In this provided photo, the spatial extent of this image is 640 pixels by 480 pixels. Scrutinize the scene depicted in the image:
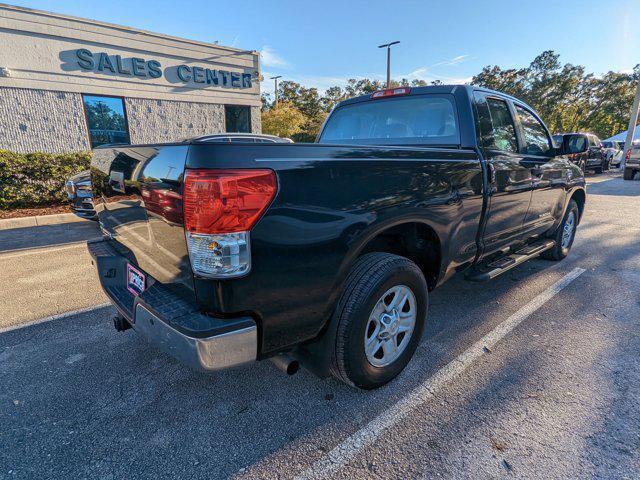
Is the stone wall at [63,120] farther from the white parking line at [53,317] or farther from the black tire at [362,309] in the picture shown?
the black tire at [362,309]

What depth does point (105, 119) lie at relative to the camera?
1225cm

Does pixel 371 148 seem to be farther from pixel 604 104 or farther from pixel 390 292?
pixel 604 104

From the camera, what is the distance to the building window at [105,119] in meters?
11.9

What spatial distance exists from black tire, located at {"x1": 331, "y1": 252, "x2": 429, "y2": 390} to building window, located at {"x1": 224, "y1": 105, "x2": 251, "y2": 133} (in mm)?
14726

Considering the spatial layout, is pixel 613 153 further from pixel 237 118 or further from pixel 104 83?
pixel 104 83

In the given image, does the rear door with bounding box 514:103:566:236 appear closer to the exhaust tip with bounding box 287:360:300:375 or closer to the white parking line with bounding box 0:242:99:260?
the exhaust tip with bounding box 287:360:300:375

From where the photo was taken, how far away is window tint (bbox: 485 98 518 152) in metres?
3.33

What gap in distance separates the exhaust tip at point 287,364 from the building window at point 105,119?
1251 cm

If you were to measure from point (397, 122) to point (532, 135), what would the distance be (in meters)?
1.65

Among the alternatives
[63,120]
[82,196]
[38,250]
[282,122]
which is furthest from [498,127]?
[282,122]

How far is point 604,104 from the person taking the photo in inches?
1599

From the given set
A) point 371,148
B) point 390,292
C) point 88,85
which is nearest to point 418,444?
point 390,292

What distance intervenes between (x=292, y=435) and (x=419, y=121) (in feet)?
9.13

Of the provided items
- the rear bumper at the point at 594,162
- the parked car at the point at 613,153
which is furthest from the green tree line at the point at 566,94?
the rear bumper at the point at 594,162
